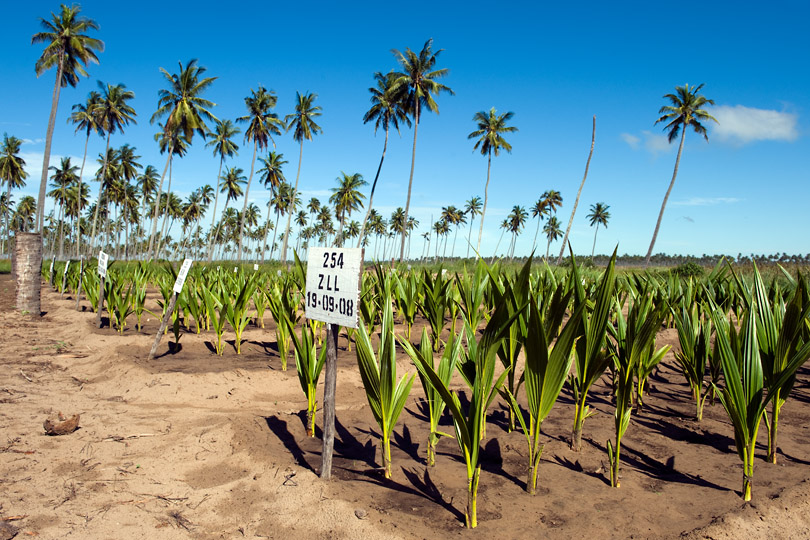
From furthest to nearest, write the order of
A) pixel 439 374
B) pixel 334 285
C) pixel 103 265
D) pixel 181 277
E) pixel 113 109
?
A: 1. pixel 113 109
2. pixel 103 265
3. pixel 181 277
4. pixel 334 285
5. pixel 439 374

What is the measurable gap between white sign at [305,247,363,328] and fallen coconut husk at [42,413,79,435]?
6.98 feet

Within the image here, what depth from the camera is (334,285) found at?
2.47m

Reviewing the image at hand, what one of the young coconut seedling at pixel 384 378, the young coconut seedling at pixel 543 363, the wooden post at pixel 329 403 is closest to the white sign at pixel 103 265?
the wooden post at pixel 329 403

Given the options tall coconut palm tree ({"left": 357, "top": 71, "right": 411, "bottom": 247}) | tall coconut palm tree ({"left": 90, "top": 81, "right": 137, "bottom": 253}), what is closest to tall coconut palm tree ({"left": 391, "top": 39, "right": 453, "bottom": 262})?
tall coconut palm tree ({"left": 357, "top": 71, "right": 411, "bottom": 247})

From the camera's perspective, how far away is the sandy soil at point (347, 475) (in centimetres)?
199

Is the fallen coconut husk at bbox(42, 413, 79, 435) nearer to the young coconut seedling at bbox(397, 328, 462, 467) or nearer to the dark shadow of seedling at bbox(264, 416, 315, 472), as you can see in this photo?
the dark shadow of seedling at bbox(264, 416, 315, 472)

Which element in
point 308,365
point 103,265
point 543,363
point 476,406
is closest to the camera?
point 476,406

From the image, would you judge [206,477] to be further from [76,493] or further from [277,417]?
[277,417]

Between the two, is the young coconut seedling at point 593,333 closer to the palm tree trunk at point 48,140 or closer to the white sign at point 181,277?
the white sign at point 181,277

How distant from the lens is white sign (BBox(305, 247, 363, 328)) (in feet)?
7.71

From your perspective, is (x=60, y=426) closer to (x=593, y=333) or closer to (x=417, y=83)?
(x=593, y=333)

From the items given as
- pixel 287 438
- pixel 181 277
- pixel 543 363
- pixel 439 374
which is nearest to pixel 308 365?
pixel 287 438

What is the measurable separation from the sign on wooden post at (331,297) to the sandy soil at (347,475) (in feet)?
1.04

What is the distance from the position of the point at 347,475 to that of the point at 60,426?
223cm
